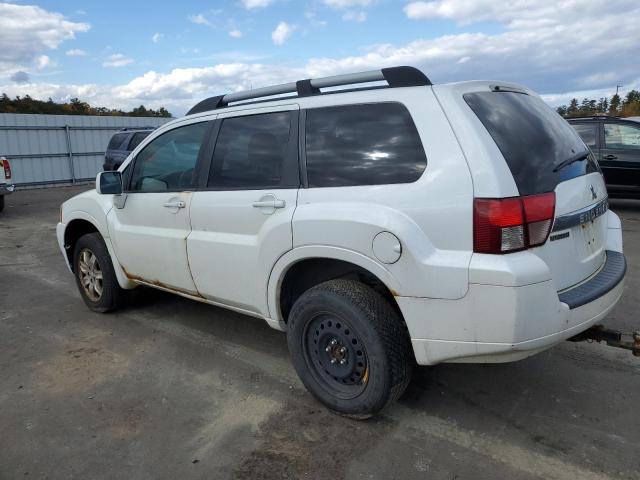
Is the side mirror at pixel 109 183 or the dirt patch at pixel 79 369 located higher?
the side mirror at pixel 109 183

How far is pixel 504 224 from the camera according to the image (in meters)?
2.40

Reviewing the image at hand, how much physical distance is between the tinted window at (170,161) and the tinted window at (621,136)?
8.19m

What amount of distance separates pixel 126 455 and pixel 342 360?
1286mm

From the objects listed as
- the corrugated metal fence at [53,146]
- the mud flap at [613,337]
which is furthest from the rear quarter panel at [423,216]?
the corrugated metal fence at [53,146]

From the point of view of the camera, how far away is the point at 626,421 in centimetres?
295

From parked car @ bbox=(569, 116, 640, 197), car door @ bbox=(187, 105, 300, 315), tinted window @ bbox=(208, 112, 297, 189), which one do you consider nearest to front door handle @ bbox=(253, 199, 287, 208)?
car door @ bbox=(187, 105, 300, 315)

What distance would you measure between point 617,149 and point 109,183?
28.6 ft

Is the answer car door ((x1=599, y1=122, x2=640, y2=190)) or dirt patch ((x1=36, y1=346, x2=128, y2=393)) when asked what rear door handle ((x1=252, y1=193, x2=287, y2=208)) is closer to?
dirt patch ((x1=36, y1=346, x2=128, y2=393))

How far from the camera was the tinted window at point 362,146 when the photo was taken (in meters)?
2.72

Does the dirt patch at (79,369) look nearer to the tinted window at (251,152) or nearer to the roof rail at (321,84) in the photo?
the tinted window at (251,152)

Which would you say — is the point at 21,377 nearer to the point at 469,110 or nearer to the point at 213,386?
the point at 213,386

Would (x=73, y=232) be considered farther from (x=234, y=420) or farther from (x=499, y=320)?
(x=499, y=320)

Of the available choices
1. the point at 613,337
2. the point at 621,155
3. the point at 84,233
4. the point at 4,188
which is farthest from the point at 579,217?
the point at 4,188

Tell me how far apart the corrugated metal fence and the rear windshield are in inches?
729
